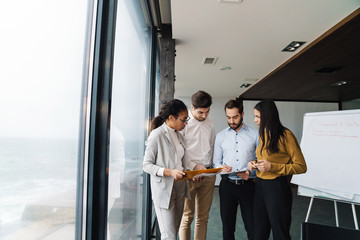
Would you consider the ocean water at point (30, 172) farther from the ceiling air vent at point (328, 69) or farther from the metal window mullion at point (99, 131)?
the ceiling air vent at point (328, 69)

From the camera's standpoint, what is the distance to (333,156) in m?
2.54

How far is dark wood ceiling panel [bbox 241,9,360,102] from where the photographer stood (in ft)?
9.48

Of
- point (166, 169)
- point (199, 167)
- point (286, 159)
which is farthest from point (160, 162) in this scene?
point (286, 159)

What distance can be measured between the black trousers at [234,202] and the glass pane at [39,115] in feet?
4.83

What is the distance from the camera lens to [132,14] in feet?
6.17

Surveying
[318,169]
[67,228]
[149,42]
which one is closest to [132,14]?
[149,42]

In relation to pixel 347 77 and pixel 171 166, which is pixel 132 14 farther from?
pixel 347 77

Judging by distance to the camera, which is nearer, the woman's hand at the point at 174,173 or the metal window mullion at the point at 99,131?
the metal window mullion at the point at 99,131

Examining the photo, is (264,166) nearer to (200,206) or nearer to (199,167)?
(199,167)

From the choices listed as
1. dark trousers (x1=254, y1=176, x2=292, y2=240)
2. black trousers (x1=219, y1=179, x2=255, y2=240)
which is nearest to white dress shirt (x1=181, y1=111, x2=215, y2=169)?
black trousers (x1=219, y1=179, x2=255, y2=240)

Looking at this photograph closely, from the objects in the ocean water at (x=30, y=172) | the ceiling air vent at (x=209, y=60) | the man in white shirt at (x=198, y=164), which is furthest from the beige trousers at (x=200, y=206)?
the ceiling air vent at (x=209, y=60)

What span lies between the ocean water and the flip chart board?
2.61m

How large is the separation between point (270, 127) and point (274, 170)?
1.06 ft

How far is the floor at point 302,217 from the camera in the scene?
121 inches
